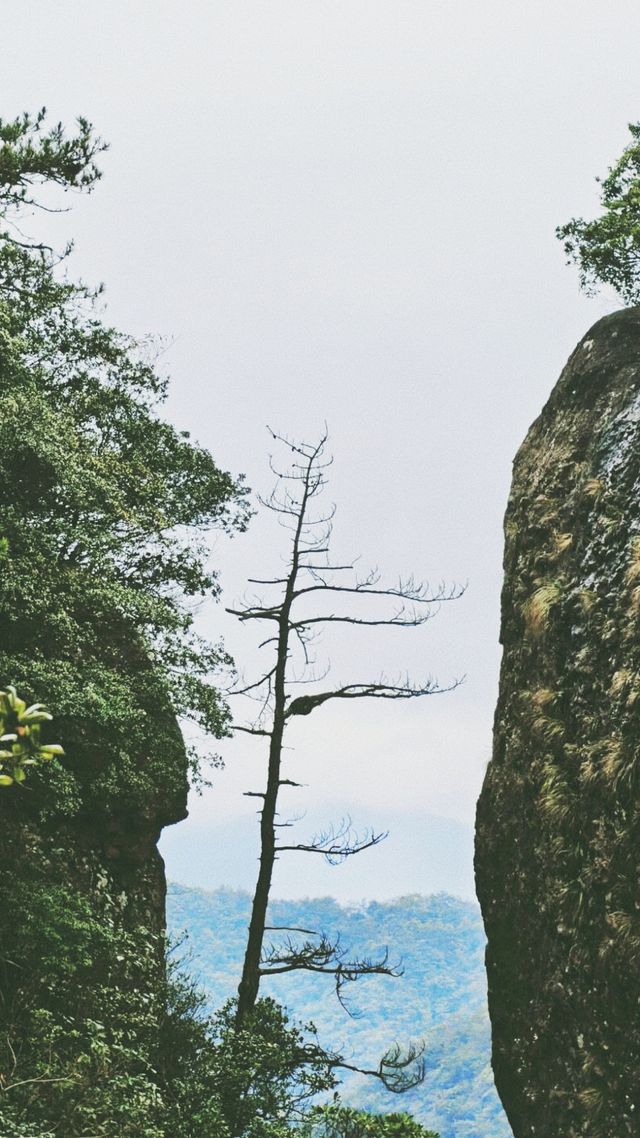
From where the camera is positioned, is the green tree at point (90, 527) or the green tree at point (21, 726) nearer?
the green tree at point (21, 726)

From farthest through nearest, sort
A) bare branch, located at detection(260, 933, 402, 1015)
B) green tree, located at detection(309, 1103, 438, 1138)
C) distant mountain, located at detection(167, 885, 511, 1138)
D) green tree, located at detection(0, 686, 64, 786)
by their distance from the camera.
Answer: distant mountain, located at detection(167, 885, 511, 1138) → bare branch, located at detection(260, 933, 402, 1015) → green tree, located at detection(309, 1103, 438, 1138) → green tree, located at detection(0, 686, 64, 786)

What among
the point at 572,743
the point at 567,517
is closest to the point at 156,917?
the point at 572,743

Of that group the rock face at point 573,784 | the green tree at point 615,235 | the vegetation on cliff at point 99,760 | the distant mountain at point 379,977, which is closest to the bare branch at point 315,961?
the vegetation on cliff at point 99,760

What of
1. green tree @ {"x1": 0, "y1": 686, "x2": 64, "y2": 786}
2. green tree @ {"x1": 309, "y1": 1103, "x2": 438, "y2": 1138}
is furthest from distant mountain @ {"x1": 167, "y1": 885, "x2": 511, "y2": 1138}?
green tree @ {"x1": 0, "y1": 686, "x2": 64, "y2": 786}

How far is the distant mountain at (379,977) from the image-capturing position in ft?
310

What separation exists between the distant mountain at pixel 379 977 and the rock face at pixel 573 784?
87237mm

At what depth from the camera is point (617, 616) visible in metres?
9.90

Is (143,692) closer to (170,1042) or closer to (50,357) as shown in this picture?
(170,1042)

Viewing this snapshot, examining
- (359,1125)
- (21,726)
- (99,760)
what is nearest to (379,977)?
(359,1125)

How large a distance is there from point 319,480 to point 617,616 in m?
7.87

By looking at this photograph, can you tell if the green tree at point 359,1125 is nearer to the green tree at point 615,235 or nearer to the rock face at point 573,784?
the rock face at point 573,784

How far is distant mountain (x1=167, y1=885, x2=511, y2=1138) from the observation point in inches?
3723

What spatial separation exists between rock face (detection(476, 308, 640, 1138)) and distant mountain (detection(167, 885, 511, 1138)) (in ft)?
286

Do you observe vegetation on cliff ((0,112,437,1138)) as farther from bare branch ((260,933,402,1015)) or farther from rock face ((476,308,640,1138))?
rock face ((476,308,640,1138))
